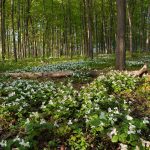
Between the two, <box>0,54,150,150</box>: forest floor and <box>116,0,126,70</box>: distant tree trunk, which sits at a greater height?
<box>116,0,126,70</box>: distant tree trunk

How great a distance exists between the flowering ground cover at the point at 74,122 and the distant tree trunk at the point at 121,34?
6411 millimetres

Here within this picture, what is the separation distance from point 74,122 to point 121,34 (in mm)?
10645

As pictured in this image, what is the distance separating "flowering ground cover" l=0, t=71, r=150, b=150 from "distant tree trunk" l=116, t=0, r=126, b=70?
6.41 meters

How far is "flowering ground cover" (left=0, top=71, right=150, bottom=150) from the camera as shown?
5883 mm

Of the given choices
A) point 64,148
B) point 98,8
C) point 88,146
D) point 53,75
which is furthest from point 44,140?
point 98,8

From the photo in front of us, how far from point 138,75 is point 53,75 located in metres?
4.96

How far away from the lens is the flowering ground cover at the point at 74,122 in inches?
232

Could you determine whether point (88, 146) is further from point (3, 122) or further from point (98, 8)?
point (98, 8)

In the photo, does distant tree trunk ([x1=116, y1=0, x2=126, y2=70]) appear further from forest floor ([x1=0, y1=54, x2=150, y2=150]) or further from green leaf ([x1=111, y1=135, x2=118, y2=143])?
green leaf ([x1=111, y1=135, x2=118, y2=143])

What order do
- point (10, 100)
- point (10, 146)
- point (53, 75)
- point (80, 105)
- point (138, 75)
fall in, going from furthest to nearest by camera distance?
point (53, 75)
point (138, 75)
point (10, 100)
point (80, 105)
point (10, 146)

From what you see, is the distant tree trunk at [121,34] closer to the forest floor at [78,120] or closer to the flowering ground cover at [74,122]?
the forest floor at [78,120]

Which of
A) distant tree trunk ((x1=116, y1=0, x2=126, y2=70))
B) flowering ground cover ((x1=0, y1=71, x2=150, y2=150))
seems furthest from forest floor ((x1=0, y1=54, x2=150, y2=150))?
distant tree trunk ((x1=116, y1=0, x2=126, y2=70))

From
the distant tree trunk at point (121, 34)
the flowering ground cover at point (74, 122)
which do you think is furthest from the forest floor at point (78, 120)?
the distant tree trunk at point (121, 34)

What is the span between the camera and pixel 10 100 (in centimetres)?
927
